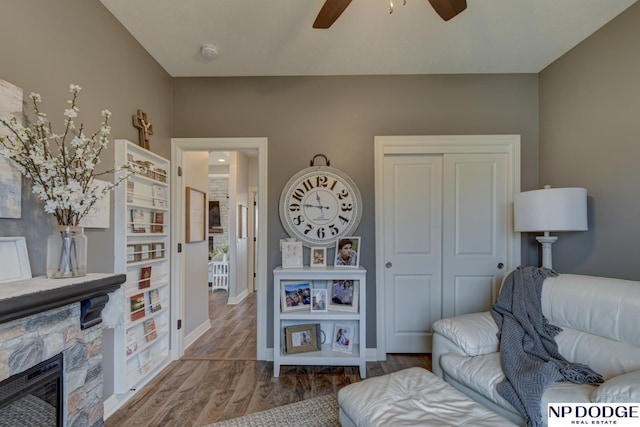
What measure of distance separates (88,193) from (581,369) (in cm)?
272

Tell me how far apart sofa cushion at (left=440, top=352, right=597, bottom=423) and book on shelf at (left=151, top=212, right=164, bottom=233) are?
240 centimetres

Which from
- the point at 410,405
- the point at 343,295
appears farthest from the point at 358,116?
the point at 410,405

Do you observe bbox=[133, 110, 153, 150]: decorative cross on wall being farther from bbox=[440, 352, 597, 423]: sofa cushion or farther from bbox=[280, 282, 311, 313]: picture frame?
bbox=[440, 352, 597, 423]: sofa cushion

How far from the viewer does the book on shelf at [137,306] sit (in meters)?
2.27

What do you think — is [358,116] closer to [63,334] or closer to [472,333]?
[472,333]

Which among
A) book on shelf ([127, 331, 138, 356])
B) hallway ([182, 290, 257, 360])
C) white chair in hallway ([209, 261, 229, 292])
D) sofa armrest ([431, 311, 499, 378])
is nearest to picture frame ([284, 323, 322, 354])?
hallway ([182, 290, 257, 360])

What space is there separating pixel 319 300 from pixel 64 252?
1.82m

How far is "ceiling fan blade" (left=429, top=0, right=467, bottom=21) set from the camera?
1.51 metres

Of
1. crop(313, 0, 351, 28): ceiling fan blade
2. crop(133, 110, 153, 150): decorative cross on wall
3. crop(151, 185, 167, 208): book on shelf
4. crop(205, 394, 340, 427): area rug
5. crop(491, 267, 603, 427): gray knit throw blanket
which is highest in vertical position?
crop(313, 0, 351, 28): ceiling fan blade

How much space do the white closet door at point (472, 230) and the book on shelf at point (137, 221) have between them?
2.64 metres

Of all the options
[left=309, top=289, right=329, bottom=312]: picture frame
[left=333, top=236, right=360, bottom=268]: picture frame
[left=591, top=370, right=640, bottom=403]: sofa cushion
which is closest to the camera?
[left=591, top=370, right=640, bottom=403]: sofa cushion

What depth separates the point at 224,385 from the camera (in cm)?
241

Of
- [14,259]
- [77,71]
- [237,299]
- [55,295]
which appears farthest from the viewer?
[237,299]

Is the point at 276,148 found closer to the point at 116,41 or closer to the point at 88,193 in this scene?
the point at 116,41
